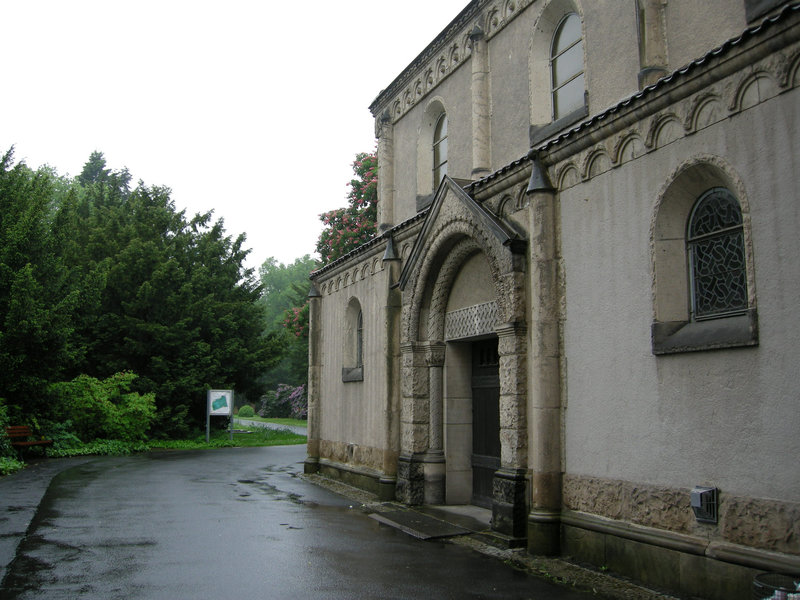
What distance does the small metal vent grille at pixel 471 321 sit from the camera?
10.3 m

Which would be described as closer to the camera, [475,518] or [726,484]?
[726,484]

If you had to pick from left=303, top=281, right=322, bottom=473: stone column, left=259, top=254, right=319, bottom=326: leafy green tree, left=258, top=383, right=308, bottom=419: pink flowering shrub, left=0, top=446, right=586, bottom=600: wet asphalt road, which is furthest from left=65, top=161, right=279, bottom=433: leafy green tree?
left=259, top=254, right=319, bottom=326: leafy green tree

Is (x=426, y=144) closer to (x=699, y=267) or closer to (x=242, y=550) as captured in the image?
(x=699, y=267)

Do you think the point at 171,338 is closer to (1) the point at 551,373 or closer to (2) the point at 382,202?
(2) the point at 382,202

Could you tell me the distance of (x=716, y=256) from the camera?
265 inches

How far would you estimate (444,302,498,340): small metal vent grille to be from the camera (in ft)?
33.8

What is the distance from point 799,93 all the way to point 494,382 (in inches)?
249

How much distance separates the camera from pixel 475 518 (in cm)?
1027

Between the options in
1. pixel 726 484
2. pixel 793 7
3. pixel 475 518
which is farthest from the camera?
pixel 475 518

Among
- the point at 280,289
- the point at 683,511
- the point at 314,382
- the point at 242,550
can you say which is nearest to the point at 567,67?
the point at 683,511

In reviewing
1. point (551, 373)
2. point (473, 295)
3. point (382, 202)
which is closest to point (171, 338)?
point (382, 202)

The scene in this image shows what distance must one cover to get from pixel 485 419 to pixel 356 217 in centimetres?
1720

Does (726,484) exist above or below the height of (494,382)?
below

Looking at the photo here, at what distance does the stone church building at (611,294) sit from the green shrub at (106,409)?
42.4ft
